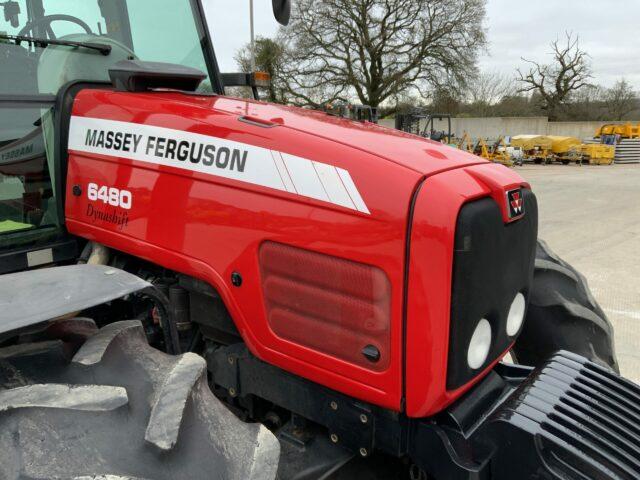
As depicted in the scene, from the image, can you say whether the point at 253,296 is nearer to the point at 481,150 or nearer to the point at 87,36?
the point at 87,36

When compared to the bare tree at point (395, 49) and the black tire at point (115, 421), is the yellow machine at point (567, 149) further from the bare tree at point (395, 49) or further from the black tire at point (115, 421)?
the black tire at point (115, 421)

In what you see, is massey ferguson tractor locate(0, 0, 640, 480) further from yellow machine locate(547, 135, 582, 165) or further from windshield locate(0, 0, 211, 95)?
yellow machine locate(547, 135, 582, 165)

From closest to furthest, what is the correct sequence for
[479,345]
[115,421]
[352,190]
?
1. [115,421]
2. [352,190]
3. [479,345]

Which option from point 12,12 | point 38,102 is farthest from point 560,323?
point 12,12

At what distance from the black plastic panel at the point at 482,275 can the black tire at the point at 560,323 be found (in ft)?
2.27

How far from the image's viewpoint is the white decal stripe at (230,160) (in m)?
1.38

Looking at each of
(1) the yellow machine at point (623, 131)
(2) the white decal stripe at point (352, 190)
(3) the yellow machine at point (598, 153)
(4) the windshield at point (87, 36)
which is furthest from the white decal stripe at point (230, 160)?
(1) the yellow machine at point (623, 131)

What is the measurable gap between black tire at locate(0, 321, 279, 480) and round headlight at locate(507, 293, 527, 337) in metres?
0.80

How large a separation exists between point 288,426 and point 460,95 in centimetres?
2733

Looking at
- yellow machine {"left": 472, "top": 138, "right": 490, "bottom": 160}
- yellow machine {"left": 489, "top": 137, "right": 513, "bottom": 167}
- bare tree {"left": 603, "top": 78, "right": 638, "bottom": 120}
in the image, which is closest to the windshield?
yellow machine {"left": 472, "top": 138, "right": 490, "bottom": 160}

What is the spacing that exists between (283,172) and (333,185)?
152 mm

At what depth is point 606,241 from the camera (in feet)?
21.9

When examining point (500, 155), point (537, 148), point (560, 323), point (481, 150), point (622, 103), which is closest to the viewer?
point (560, 323)

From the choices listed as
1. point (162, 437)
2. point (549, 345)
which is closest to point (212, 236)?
point (162, 437)
